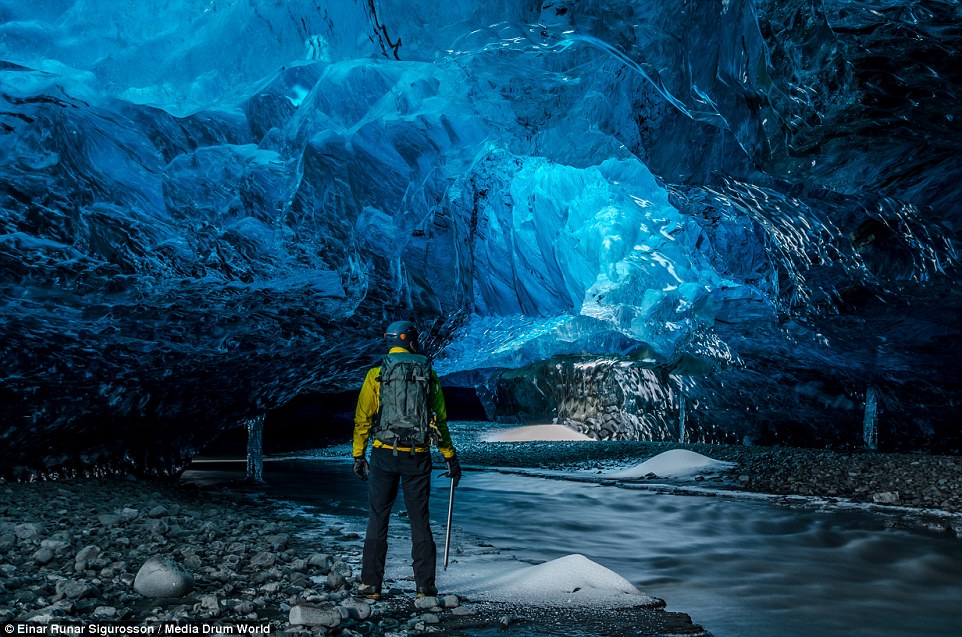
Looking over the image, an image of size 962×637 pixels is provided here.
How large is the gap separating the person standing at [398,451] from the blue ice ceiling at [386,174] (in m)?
4.02

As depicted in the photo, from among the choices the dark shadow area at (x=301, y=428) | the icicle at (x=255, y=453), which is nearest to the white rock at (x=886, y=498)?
the icicle at (x=255, y=453)

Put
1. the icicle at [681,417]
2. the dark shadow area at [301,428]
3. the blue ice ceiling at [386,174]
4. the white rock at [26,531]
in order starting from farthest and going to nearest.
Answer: the dark shadow area at [301,428]
the icicle at [681,417]
the blue ice ceiling at [386,174]
the white rock at [26,531]

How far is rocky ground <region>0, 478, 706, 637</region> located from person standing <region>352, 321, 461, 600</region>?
0.22m

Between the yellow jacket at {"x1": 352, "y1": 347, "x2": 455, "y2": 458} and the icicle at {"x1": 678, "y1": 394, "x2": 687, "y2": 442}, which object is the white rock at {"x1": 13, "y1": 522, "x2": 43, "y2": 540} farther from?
the icicle at {"x1": 678, "y1": 394, "x2": 687, "y2": 442}

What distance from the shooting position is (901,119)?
23.5 feet

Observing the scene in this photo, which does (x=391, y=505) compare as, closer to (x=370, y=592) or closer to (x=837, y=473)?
(x=370, y=592)

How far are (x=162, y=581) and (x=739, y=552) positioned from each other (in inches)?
207

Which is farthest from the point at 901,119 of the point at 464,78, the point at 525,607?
the point at 525,607

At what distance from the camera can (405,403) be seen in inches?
180

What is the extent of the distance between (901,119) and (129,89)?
25.2ft

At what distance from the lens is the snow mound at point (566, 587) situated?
178 inches

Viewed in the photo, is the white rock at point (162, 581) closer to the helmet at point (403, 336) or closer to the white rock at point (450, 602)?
the white rock at point (450, 602)

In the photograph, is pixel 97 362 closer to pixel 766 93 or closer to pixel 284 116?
pixel 284 116

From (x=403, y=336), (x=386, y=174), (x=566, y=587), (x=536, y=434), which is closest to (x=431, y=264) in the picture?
(x=386, y=174)
